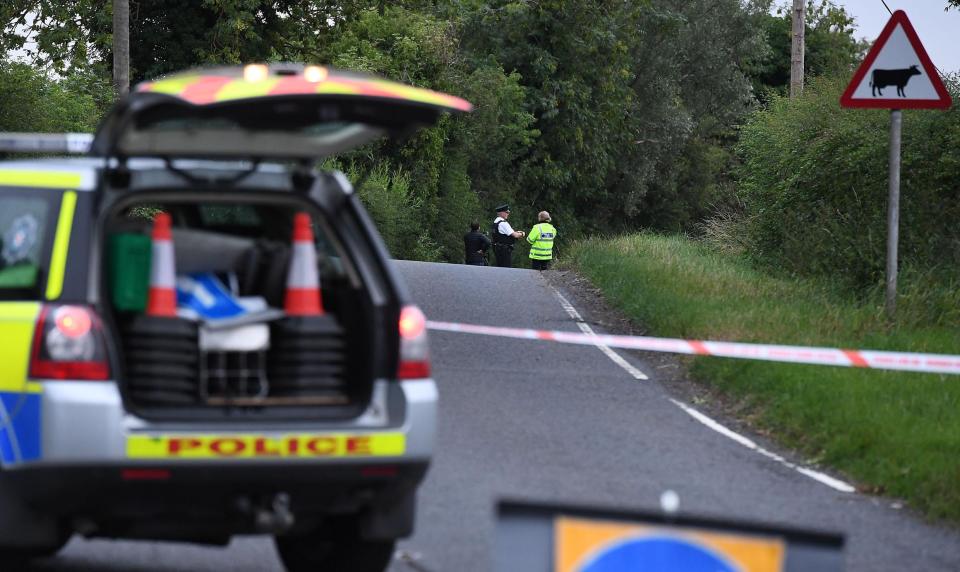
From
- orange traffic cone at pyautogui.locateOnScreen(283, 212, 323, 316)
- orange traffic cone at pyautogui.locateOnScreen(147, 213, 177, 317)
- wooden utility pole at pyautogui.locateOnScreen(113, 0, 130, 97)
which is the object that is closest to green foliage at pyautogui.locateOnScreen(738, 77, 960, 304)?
wooden utility pole at pyautogui.locateOnScreen(113, 0, 130, 97)

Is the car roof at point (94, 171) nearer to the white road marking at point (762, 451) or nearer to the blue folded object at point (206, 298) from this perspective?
the blue folded object at point (206, 298)

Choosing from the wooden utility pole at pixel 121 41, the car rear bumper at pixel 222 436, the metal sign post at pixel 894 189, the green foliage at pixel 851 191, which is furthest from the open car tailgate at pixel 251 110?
the wooden utility pole at pixel 121 41

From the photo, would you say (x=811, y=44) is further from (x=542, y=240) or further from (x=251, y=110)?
(x=251, y=110)

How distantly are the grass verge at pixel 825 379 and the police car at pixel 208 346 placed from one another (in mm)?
4048

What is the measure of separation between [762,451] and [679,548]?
674cm

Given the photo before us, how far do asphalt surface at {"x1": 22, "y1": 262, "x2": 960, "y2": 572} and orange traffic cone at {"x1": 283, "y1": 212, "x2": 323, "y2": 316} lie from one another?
1273 mm

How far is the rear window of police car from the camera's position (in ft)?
19.4

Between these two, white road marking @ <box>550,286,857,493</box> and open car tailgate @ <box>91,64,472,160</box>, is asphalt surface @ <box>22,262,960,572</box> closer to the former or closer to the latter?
white road marking @ <box>550,286,857,493</box>

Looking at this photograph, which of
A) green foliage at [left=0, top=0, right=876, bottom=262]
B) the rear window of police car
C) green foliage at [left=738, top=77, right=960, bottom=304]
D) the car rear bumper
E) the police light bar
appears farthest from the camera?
green foliage at [left=0, top=0, right=876, bottom=262]

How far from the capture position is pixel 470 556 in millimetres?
7340

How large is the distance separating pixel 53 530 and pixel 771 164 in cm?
2012

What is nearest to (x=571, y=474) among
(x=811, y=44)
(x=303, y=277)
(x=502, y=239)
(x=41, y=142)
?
(x=303, y=277)

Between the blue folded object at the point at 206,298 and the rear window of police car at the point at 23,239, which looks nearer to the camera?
the rear window of police car at the point at 23,239

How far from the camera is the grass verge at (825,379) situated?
32.7 ft
